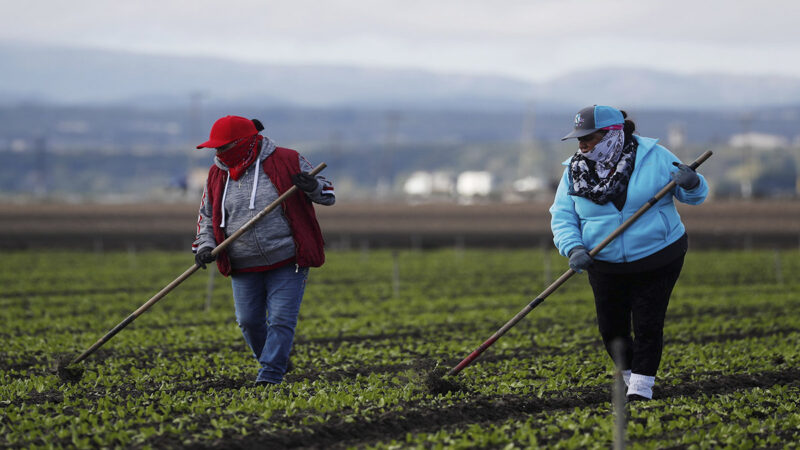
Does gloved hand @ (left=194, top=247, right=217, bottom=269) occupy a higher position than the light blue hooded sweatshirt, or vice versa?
the light blue hooded sweatshirt

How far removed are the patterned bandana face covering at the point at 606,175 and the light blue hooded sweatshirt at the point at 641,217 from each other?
0.23 ft

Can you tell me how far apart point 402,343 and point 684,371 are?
12.9 ft

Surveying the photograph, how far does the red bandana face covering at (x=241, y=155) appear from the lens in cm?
850

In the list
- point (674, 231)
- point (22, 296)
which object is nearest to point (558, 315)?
point (674, 231)

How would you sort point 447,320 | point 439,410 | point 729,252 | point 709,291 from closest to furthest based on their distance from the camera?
point 439,410, point 447,320, point 709,291, point 729,252

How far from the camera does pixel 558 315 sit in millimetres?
15305

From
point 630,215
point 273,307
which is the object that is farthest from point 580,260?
point 273,307

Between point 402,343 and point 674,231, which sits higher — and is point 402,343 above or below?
below

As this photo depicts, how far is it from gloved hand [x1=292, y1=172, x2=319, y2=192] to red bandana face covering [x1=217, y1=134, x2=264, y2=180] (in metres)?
0.50

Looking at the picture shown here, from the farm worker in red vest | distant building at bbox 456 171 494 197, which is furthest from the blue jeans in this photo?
distant building at bbox 456 171 494 197

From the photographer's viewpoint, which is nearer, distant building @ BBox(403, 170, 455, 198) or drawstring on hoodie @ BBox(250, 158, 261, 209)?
drawstring on hoodie @ BBox(250, 158, 261, 209)

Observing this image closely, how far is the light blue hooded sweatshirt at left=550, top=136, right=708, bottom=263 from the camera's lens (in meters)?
7.72

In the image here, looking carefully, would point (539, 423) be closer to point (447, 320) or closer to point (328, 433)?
point (328, 433)

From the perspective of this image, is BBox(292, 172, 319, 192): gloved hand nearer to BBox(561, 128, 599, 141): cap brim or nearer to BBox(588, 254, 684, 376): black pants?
BBox(561, 128, 599, 141): cap brim
